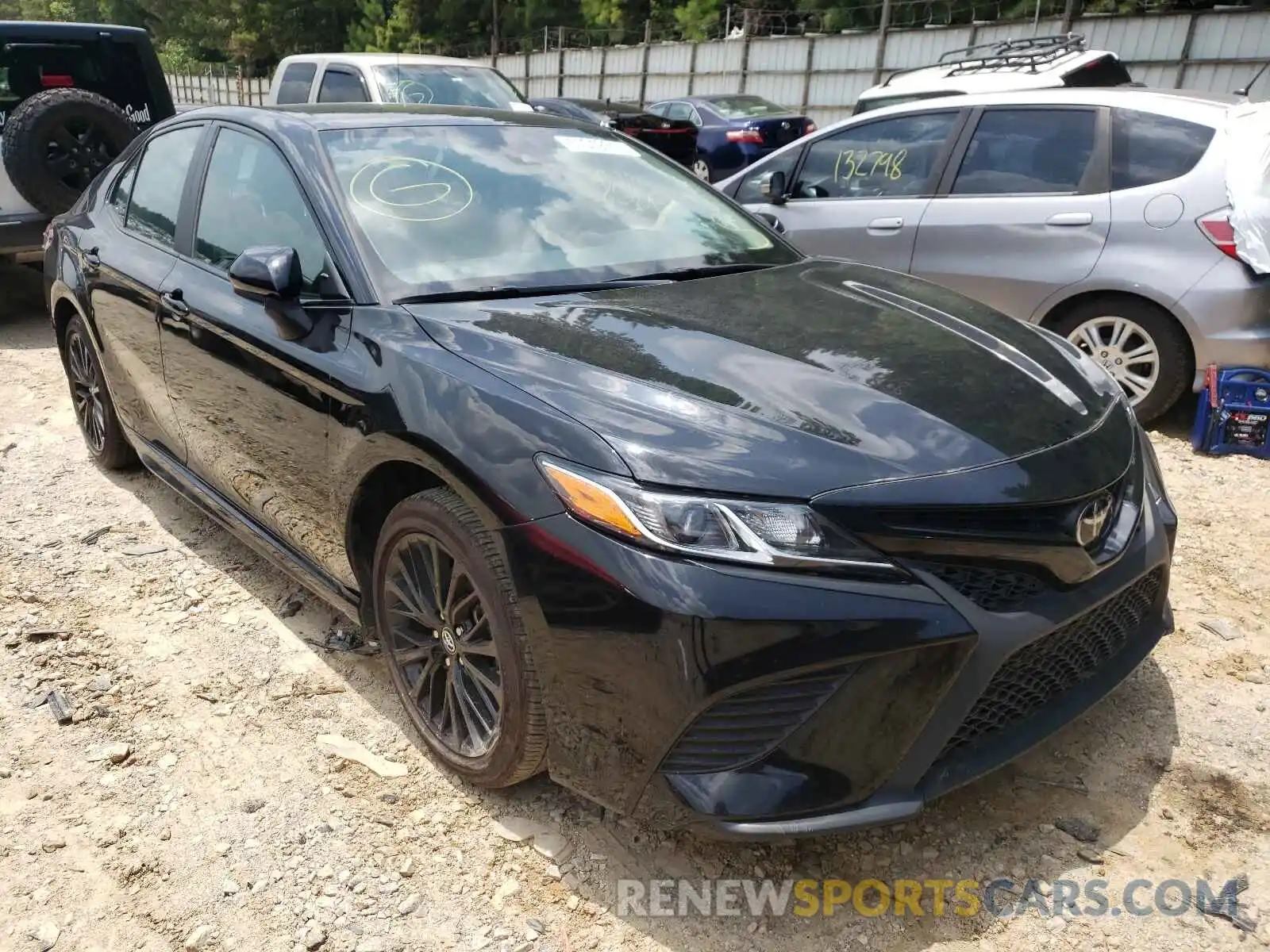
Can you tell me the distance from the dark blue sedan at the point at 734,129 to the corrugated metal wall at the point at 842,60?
501 cm

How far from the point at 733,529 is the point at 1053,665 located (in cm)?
82

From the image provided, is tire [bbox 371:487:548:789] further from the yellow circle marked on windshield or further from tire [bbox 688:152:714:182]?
tire [bbox 688:152:714:182]

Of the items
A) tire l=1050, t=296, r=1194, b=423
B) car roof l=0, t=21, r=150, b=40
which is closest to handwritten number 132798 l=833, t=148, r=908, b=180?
tire l=1050, t=296, r=1194, b=423

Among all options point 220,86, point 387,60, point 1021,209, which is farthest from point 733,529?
point 220,86

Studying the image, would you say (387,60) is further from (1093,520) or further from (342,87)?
(1093,520)

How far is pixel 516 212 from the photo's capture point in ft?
9.94

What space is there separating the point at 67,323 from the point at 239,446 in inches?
79.3

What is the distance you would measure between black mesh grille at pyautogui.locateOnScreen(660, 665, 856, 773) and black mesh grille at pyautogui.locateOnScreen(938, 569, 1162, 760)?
32cm

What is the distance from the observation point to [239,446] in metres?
3.21

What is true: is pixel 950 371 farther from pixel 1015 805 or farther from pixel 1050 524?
pixel 1015 805

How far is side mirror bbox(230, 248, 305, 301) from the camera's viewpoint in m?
2.68

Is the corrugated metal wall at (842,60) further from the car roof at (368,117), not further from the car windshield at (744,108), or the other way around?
the car roof at (368,117)

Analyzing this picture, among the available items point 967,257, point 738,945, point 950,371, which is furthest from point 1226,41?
point 738,945

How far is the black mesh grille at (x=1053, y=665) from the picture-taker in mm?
2070
